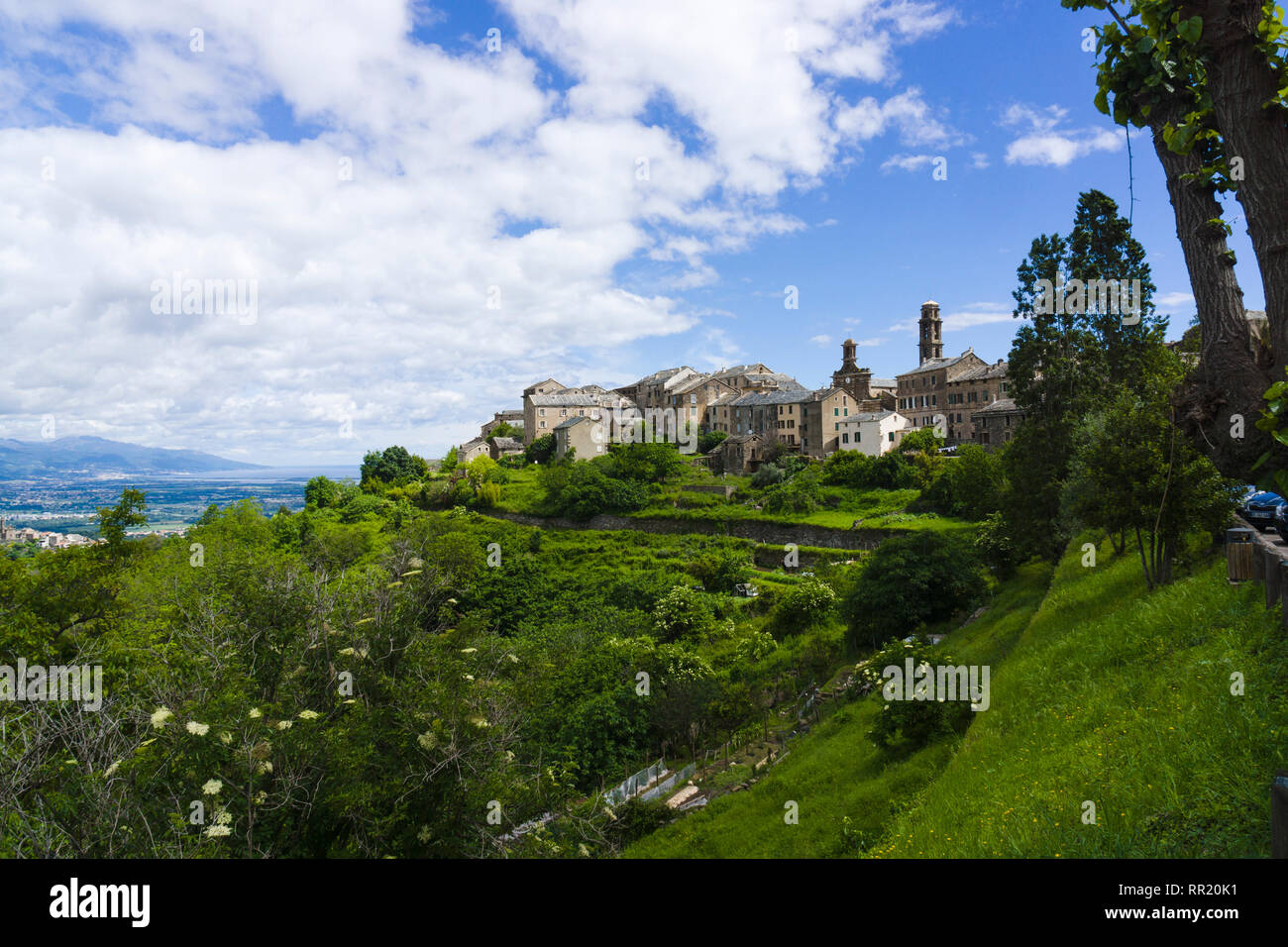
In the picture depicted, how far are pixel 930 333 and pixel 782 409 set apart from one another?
2819 centimetres

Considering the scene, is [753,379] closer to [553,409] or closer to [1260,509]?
[553,409]

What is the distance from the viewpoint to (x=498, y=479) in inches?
3093

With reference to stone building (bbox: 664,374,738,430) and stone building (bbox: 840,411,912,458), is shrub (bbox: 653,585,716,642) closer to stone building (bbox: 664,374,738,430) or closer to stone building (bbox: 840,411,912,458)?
stone building (bbox: 840,411,912,458)

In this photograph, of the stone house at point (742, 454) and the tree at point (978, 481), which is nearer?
the tree at point (978, 481)

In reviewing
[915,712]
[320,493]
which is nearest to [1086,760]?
[915,712]

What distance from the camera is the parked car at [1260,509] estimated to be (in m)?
19.1

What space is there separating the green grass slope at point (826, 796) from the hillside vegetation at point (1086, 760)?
0.06 meters

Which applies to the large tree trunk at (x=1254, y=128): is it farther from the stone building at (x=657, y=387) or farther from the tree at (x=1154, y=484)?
the stone building at (x=657, y=387)

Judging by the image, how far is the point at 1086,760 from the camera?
7598 mm

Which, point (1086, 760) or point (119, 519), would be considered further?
point (119, 519)

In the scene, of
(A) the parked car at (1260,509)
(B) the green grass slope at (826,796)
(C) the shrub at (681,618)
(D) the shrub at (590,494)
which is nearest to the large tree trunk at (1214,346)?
(B) the green grass slope at (826,796)
